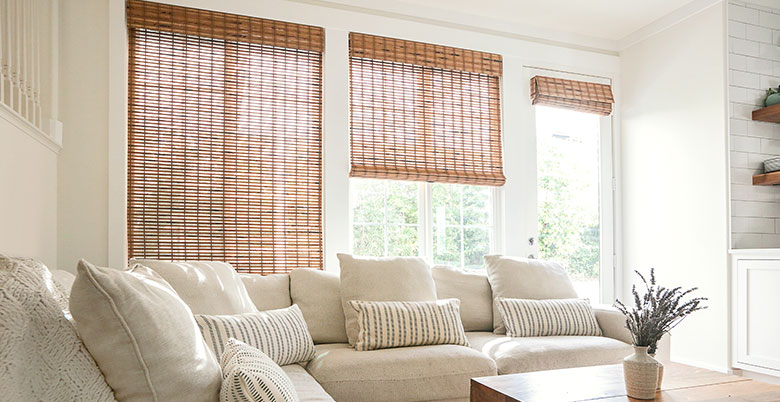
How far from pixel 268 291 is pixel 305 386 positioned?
2.74 ft

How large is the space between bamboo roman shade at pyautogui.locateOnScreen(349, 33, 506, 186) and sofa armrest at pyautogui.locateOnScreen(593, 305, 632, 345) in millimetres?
1306

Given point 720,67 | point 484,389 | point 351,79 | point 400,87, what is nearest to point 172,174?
point 351,79

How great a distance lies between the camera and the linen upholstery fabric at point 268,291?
2848mm

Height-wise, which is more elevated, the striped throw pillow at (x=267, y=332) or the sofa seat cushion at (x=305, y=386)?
the striped throw pillow at (x=267, y=332)

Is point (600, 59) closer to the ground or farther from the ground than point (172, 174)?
farther from the ground

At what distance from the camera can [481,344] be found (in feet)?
9.85

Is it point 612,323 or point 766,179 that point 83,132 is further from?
point 766,179

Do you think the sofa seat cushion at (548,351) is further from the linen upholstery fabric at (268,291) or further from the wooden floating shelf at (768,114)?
the wooden floating shelf at (768,114)

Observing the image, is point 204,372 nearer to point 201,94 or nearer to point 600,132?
point 201,94

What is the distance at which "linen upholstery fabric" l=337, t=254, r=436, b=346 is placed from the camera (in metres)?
2.95

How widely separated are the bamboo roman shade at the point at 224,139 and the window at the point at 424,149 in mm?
326

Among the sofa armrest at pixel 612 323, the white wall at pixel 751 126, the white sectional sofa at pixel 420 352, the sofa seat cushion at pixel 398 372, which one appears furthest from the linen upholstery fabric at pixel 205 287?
the white wall at pixel 751 126

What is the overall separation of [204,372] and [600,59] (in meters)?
4.31

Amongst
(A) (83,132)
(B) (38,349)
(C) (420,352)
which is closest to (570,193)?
(C) (420,352)
